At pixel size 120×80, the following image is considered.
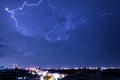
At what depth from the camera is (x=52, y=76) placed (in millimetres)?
48469

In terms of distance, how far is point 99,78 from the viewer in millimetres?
23031

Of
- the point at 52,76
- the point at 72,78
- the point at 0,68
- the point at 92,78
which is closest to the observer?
the point at 92,78

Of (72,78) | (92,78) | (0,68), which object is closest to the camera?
(92,78)

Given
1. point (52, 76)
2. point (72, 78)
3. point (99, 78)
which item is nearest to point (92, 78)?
point (99, 78)

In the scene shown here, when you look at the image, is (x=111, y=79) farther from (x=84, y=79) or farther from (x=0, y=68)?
(x=0, y=68)

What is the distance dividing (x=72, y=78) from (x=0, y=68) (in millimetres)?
152331

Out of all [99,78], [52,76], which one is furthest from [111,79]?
[52,76]

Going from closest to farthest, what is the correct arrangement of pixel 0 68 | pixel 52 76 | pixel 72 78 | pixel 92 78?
pixel 92 78, pixel 72 78, pixel 52 76, pixel 0 68

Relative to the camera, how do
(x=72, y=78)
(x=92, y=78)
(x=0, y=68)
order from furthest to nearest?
(x=0, y=68)
(x=72, y=78)
(x=92, y=78)

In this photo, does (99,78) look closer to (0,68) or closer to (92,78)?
(92,78)

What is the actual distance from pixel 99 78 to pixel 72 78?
2.81m

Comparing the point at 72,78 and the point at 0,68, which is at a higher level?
the point at 0,68

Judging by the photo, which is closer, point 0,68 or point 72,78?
point 72,78

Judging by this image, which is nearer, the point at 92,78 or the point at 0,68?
the point at 92,78
